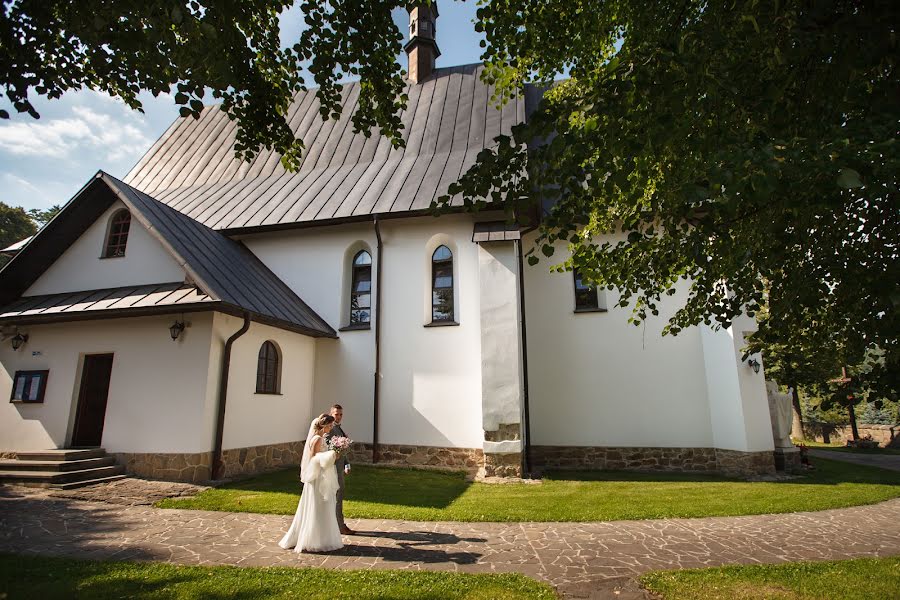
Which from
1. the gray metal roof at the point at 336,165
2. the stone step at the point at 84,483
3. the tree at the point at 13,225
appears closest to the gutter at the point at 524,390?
the gray metal roof at the point at 336,165

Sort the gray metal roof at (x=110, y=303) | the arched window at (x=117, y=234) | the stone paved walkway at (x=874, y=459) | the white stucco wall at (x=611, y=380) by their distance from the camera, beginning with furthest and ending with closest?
the stone paved walkway at (x=874, y=459), the white stucco wall at (x=611, y=380), the arched window at (x=117, y=234), the gray metal roof at (x=110, y=303)

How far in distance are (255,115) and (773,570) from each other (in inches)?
280

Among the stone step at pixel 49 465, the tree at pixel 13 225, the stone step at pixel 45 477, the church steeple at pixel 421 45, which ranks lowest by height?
the stone step at pixel 45 477

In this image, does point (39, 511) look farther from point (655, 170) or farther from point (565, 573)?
point (655, 170)

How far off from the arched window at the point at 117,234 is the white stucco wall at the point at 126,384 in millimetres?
1675

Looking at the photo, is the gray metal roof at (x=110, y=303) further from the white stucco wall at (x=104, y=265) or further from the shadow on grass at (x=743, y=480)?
the shadow on grass at (x=743, y=480)

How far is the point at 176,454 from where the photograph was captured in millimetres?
8891

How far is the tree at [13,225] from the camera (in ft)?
89.5

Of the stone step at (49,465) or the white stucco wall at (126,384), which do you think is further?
the white stucco wall at (126,384)

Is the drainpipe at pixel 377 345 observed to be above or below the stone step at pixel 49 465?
above

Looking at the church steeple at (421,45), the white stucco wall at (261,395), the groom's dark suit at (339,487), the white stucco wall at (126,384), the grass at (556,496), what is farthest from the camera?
the church steeple at (421,45)

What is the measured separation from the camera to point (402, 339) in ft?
38.0

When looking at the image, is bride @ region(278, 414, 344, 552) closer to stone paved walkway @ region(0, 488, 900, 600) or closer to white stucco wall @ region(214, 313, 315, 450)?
stone paved walkway @ region(0, 488, 900, 600)

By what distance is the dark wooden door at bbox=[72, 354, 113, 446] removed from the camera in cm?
979
